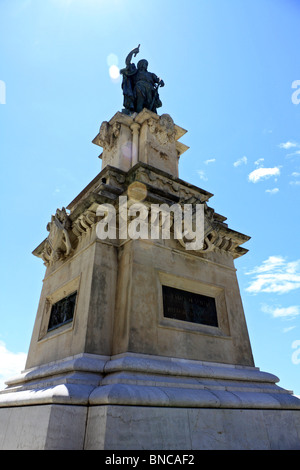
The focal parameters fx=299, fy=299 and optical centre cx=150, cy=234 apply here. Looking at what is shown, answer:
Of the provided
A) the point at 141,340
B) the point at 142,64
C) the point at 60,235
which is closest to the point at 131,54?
the point at 142,64

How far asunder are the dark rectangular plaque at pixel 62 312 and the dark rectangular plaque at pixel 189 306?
2.17 metres

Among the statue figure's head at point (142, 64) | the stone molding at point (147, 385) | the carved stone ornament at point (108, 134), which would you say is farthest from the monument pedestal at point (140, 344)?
the statue figure's head at point (142, 64)

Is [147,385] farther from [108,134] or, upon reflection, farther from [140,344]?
[108,134]

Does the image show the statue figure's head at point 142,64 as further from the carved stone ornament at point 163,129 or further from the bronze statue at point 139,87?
the carved stone ornament at point 163,129

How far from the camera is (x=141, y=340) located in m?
5.64

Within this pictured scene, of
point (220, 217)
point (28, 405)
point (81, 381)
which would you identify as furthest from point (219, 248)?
point (28, 405)

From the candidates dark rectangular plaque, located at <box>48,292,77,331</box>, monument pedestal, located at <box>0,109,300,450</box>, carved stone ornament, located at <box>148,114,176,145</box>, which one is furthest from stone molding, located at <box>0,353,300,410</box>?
carved stone ornament, located at <box>148,114,176,145</box>

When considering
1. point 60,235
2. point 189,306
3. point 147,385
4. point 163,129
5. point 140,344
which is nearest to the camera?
point 147,385

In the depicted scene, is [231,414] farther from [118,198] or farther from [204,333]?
[118,198]

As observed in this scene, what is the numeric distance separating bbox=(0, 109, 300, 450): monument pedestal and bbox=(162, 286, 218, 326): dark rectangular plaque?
0.10 feet

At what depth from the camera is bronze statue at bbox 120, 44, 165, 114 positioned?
467 inches

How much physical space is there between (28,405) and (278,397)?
4765 millimetres

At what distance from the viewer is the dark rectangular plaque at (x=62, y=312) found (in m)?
6.88

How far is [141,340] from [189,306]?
68.2 inches
